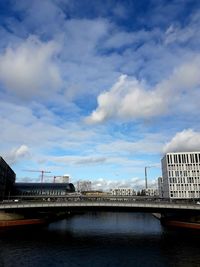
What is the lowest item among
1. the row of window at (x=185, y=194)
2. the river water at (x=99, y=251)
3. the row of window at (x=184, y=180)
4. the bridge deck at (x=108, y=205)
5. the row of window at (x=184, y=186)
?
the river water at (x=99, y=251)

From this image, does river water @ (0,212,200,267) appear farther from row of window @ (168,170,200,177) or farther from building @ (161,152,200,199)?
row of window @ (168,170,200,177)

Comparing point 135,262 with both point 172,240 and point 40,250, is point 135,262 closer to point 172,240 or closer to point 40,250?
point 40,250

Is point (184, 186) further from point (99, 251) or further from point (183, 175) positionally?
point (99, 251)

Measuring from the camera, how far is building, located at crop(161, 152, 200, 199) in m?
157

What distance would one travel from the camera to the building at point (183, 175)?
515ft

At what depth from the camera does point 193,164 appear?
159250 mm

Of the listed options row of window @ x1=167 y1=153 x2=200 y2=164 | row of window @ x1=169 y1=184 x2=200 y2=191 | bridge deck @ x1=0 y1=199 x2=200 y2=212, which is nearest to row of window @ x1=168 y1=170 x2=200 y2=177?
row of window @ x1=167 y1=153 x2=200 y2=164

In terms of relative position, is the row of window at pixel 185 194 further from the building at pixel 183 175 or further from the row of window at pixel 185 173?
the row of window at pixel 185 173

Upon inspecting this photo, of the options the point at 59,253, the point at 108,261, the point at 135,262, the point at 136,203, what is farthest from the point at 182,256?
the point at 136,203

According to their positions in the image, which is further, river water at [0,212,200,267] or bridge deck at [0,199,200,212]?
bridge deck at [0,199,200,212]

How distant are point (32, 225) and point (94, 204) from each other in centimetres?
2666

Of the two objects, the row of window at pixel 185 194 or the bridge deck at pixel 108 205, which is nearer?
the bridge deck at pixel 108 205

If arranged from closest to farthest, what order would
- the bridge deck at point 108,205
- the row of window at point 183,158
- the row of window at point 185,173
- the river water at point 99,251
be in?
the river water at point 99,251 < the bridge deck at point 108,205 < the row of window at point 185,173 < the row of window at point 183,158

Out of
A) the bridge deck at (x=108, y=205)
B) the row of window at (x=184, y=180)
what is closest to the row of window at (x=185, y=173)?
the row of window at (x=184, y=180)
